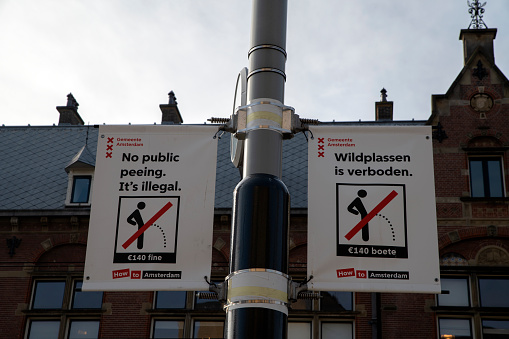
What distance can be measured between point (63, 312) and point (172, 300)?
314 centimetres

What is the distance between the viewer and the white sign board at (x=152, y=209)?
5965 millimetres

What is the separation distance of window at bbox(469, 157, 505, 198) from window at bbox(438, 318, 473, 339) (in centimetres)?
355

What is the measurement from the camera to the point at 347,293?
62.3 ft

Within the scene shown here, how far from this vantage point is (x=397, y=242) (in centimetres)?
594

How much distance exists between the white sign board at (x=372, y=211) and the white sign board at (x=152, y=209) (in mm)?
977

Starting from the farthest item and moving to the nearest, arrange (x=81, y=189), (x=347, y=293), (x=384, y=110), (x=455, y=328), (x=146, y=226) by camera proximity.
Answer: (x=384, y=110)
(x=81, y=189)
(x=347, y=293)
(x=455, y=328)
(x=146, y=226)

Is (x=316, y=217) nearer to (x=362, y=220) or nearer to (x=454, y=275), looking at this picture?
(x=362, y=220)

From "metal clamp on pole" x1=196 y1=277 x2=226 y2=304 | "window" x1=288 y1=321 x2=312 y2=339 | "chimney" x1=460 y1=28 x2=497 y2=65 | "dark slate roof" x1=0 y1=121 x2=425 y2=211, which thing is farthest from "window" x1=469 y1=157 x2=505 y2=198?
"metal clamp on pole" x1=196 y1=277 x2=226 y2=304

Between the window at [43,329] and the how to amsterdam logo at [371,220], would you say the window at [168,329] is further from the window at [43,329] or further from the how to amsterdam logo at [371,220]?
the how to amsterdam logo at [371,220]

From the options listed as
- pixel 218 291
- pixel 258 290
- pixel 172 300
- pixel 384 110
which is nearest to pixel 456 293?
pixel 172 300

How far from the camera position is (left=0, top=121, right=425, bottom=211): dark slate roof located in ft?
70.6

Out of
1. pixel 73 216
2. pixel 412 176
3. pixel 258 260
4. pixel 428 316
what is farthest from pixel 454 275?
pixel 258 260

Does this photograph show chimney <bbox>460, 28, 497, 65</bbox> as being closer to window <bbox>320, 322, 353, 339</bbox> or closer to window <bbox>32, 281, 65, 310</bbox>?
window <bbox>320, 322, 353, 339</bbox>

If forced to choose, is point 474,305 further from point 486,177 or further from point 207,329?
point 207,329
